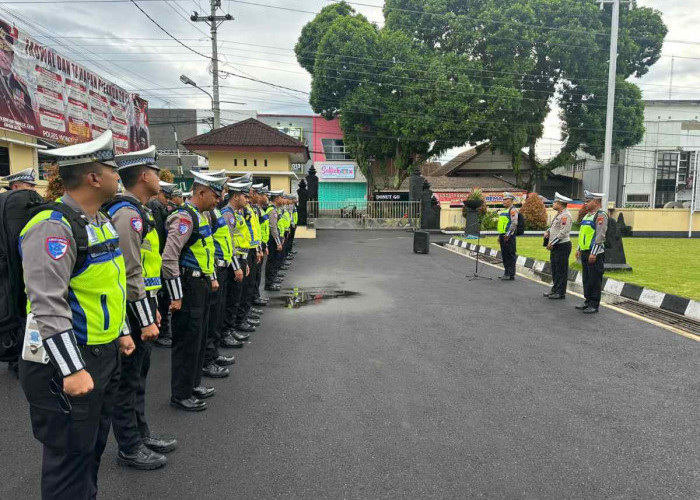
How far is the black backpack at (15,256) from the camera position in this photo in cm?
203

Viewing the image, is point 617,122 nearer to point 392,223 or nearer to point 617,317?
point 392,223

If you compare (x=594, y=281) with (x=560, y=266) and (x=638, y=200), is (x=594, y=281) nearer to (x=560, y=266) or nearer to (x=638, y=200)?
(x=560, y=266)

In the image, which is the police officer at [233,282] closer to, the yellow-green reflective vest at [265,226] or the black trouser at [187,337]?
the black trouser at [187,337]

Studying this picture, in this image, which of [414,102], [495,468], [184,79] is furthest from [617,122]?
[495,468]

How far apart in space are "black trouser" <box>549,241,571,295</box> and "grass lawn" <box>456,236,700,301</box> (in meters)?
1.71

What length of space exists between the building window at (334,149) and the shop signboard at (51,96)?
21.5 meters

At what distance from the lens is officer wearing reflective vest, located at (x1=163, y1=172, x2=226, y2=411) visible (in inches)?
146

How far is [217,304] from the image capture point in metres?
4.60

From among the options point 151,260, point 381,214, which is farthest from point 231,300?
point 381,214

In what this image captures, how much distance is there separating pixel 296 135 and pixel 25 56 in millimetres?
→ 27733

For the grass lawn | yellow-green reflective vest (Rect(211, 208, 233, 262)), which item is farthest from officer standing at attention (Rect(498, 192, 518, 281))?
yellow-green reflective vest (Rect(211, 208, 233, 262))

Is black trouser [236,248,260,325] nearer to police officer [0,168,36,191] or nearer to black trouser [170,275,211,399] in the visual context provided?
black trouser [170,275,211,399]

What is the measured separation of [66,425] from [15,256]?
123cm

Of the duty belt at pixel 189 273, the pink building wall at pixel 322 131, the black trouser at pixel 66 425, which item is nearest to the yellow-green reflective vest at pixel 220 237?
the duty belt at pixel 189 273
